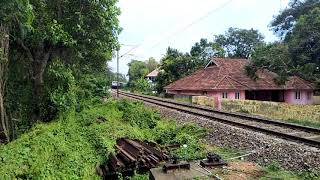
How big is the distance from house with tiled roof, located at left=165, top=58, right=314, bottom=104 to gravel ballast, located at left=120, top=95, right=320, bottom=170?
19944 mm

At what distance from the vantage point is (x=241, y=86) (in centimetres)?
3559

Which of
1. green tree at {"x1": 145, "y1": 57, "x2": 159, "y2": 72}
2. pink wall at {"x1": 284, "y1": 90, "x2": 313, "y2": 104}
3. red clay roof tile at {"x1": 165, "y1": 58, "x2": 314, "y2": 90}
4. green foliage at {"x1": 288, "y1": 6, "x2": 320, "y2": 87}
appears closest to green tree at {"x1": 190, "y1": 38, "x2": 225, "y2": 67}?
red clay roof tile at {"x1": 165, "y1": 58, "x2": 314, "y2": 90}

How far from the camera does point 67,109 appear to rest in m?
16.6

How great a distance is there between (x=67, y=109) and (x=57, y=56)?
2855 millimetres

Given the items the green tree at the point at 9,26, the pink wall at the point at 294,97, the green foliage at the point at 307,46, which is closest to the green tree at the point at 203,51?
the pink wall at the point at 294,97

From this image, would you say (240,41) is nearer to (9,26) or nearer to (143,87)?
(143,87)

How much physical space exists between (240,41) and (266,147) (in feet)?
203

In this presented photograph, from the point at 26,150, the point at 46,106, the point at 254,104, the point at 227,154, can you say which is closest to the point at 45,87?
the point at 46,106

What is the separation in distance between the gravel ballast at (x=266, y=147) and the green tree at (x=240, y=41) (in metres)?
→ 57.2

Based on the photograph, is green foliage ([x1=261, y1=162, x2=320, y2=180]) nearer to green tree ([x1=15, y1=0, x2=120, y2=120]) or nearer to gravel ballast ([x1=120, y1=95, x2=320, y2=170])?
gravel ballast ([x1=120, y1=95, x2=320, y2=170])

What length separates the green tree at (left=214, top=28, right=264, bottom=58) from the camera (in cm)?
6969

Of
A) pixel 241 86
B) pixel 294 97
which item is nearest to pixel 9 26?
pixel 241 86

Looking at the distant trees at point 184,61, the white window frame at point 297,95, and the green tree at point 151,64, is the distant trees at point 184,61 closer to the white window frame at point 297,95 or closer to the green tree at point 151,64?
the white window frame at point 297,95

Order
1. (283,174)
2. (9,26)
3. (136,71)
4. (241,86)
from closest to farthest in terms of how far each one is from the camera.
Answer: (283,174)
(9,26)
(241,86)
(136,71)
